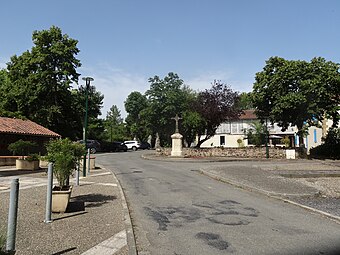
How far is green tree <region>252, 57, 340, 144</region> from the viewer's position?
84.6 ft

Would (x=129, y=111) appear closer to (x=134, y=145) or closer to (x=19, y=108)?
(x=134, y=145)

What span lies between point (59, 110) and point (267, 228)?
3155 centimetres

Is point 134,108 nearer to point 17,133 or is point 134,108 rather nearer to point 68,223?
point 17,133

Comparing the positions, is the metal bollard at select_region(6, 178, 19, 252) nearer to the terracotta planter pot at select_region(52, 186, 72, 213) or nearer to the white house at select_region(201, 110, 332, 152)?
the terracotta planter pot at select_region(52, 186, 72, 213)

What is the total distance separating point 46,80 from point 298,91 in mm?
26955

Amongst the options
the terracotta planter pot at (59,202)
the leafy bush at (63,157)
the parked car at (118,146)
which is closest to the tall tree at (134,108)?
the parked car at (118,146)

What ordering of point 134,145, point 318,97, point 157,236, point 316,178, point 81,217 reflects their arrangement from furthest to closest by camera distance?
point 134,145, point 318,97, point 316,178, point 81,217, point 157,236

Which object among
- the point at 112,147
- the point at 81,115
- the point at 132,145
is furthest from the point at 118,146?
the point at 81,115

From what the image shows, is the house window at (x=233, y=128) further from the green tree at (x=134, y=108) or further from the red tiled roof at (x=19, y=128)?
the red tiled roof at (x=19, y=128)

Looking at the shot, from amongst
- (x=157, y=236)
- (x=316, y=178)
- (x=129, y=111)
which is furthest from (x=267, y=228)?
(x=129, y=111)

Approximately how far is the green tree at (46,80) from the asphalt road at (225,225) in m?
27.4

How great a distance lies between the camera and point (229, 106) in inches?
1283

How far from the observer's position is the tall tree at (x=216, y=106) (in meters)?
32.0

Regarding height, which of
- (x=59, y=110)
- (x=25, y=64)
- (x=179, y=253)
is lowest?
(x=179, y=253)
